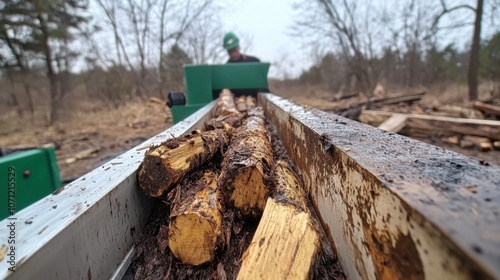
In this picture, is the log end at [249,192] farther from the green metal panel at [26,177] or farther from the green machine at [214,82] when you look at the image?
the green machine at [214,82]

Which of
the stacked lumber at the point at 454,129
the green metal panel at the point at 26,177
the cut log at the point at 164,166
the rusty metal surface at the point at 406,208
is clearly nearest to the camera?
the rusty metal surface at the point at 406,208

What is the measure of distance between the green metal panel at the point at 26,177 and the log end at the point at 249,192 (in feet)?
7.18

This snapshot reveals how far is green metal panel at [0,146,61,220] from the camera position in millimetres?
2320

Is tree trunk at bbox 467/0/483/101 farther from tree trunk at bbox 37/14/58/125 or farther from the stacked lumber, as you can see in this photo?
tree trunk at bbox 37/14/58/125

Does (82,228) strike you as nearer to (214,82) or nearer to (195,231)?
(195,231)

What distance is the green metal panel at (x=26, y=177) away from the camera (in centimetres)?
232

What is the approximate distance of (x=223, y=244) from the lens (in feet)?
2.92

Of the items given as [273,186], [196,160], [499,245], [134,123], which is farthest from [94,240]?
[134,123]

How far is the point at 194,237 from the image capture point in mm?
836

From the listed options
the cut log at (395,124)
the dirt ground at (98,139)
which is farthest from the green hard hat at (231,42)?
the cut log at (395,124)

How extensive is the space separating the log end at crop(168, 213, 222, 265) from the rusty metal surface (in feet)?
1.33

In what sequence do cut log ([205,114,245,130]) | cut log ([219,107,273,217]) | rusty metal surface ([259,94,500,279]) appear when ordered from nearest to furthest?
rusty metal surface ([259,94,500,279]), cut log ([219,107,273,217]), cut log ([205,114,245,130])

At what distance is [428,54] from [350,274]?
2334cm

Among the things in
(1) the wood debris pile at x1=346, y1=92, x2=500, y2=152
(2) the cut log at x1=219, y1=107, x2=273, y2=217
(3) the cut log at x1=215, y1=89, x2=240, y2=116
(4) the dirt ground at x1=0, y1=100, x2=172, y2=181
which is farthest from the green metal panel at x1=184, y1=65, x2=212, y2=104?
(2) the cut log at x1=219, y1=107, x2=273, y2=217
